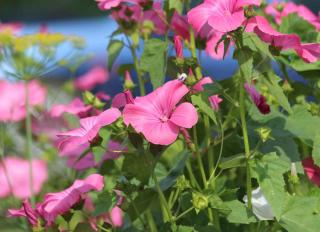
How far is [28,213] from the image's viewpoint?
3.50 feet

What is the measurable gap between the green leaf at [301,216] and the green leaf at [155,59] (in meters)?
0.26

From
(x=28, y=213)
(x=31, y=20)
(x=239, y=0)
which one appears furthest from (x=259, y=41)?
(x=31, y=20)

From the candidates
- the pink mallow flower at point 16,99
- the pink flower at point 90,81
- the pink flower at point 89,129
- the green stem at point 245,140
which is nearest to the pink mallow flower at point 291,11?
the green stem at point 245,140

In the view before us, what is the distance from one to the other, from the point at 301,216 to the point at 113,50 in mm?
503

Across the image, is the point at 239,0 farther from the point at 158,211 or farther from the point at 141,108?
the point at 158,211

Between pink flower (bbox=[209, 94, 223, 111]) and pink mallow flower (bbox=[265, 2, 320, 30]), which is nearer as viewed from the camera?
pink flower (bbox=[209, 94, 223, 111])

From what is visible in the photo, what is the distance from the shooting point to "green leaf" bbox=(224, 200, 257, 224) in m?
1.00

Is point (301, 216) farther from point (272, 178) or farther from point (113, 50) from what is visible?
point (113, 50)

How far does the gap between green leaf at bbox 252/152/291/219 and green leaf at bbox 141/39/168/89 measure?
0.22 metres

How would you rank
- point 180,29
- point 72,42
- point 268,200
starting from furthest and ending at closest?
point 72,42, point 180,29, point 268,200

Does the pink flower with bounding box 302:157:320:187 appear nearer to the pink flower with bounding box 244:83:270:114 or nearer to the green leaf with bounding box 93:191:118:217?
the pink flower with bounding box 244:83:270:114

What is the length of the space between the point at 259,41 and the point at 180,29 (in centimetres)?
34

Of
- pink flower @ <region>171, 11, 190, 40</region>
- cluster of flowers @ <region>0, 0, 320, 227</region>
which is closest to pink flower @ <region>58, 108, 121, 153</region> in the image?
cluster of flowers @ <region>0, 0, 320, 227</region>

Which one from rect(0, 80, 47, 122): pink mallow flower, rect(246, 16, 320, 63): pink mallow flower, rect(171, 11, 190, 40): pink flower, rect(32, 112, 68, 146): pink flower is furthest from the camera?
rect(32, 112, 68, 146): pink flower
